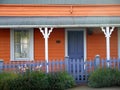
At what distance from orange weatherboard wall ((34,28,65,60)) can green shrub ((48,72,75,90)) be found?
12.8ft

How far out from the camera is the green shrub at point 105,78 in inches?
586

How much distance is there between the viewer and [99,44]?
19.1 m

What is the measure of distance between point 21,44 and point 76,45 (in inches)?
125

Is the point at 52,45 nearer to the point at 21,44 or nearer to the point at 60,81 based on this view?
the point at 21,44

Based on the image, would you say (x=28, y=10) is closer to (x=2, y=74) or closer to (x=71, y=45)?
(x=71, y=45)

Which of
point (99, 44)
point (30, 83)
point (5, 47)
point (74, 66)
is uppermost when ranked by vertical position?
point (99, 44)

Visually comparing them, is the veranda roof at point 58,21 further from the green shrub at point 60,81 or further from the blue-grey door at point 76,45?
the green shrub at point 60,81

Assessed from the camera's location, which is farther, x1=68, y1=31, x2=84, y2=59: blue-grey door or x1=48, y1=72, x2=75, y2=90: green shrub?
x1=68, y1=31, x2=84, y2=59: blue-grey door

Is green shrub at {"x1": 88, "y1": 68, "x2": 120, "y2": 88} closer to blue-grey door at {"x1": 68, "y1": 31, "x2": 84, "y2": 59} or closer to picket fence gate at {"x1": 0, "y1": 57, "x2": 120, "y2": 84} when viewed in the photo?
picket fence gate at {"x1": 0, "y1": 57, "x2": 120, "y2": 84}

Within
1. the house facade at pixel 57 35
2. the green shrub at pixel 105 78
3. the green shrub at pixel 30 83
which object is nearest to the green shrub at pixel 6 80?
the green shrub at pixel 30 83

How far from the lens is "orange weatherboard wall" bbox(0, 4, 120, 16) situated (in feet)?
61.8

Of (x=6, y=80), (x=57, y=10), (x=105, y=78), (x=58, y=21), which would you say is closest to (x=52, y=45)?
(x=58, y=21)

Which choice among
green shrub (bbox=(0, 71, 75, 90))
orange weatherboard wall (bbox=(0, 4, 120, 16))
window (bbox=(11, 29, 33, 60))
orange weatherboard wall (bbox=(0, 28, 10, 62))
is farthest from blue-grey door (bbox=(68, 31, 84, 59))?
green shrub (bbox=(0, 71, 75, 90))

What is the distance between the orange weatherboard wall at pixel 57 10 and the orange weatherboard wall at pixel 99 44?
114 cm
